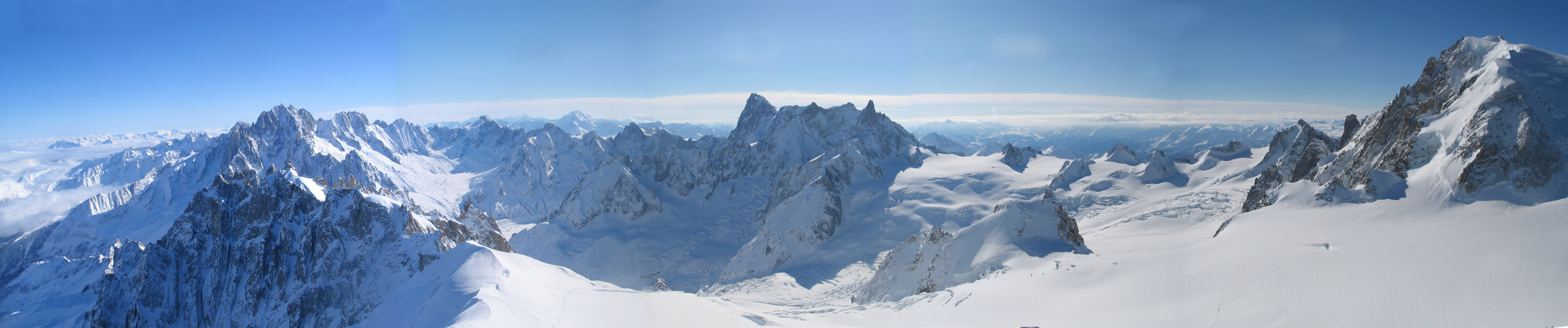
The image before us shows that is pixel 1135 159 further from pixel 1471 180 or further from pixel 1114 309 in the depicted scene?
pixel 1114 309

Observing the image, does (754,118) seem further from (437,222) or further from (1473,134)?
(1473,134)

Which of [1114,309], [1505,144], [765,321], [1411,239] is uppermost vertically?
[1505,144]

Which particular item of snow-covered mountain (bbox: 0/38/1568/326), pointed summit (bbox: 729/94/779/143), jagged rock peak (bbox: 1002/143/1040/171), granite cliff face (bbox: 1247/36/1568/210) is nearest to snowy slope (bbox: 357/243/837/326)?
snow-covered mountain (bbox: 0/38/1568/326)

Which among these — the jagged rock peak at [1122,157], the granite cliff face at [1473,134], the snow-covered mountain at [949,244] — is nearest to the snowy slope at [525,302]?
the snow-covered mountain at [949,244]

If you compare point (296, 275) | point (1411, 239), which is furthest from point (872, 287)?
point (296, 275)

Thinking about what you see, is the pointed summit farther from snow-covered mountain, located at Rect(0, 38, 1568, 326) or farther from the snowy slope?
the snowy slope

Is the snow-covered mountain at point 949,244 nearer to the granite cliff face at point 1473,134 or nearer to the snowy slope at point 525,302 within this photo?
the granite cliff face at point 1473,134

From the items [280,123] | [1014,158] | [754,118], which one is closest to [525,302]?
[1014,158]
